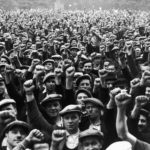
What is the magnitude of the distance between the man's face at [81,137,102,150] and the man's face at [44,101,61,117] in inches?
42.3

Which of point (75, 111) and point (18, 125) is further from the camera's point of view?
point (75, 111)

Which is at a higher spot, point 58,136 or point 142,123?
point 58,136

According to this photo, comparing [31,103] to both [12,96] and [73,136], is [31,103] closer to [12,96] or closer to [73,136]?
[73,136]

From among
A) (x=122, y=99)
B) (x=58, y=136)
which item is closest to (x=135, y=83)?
(x=122, y=99)

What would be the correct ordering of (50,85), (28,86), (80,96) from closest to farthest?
(28,86) < (80,96) < (50,85)

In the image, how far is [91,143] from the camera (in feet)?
12.6

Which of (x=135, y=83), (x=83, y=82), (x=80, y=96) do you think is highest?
(x=135, y=83)

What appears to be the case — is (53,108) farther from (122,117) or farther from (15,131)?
(122,117)

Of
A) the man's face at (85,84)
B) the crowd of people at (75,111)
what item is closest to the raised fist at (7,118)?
the crowd of people at (75,111)

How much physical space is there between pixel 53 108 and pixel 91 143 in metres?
1.16

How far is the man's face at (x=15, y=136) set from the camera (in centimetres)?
402

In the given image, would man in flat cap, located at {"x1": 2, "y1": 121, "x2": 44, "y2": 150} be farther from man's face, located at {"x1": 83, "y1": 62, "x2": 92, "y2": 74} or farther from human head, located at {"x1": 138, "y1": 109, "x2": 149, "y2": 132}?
man's face, located at {"x1": 83, "y1": 62, "x2": 92, "y2": 74}

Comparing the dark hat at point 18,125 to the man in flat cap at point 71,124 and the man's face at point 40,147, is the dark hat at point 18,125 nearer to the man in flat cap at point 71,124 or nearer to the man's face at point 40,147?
the man in flat cap at point 71,124

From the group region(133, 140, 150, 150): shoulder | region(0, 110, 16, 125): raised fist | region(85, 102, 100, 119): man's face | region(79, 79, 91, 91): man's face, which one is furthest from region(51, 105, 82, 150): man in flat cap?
region(79, 79, 91, 91): man's face
